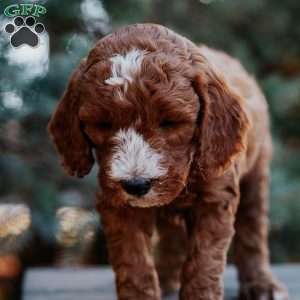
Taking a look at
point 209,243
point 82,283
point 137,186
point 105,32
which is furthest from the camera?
point 105,32

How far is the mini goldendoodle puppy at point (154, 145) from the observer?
2.45 meters

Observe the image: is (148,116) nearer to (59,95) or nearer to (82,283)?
(82,283)

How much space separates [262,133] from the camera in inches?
138

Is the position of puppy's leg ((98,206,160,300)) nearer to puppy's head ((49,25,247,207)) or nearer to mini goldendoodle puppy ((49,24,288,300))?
mini goldendoodle puppy ((49,24,288,300))

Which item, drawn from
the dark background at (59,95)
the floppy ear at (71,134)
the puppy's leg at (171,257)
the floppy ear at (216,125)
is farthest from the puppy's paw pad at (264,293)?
the dark background at (59,95)

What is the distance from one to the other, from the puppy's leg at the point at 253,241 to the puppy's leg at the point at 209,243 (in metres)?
0.73

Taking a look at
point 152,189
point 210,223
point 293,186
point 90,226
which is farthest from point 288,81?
point 152,189

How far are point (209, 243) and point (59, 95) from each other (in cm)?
193

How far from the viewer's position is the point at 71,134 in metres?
2.73

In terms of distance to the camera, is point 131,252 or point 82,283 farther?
point 82,283

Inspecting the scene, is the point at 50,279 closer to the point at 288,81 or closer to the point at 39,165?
the point at 39,165

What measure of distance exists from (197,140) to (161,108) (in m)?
0.24

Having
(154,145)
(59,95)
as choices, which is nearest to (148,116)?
(154,145)

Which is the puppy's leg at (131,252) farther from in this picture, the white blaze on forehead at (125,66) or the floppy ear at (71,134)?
the white blaze on forehead at (125,66)
